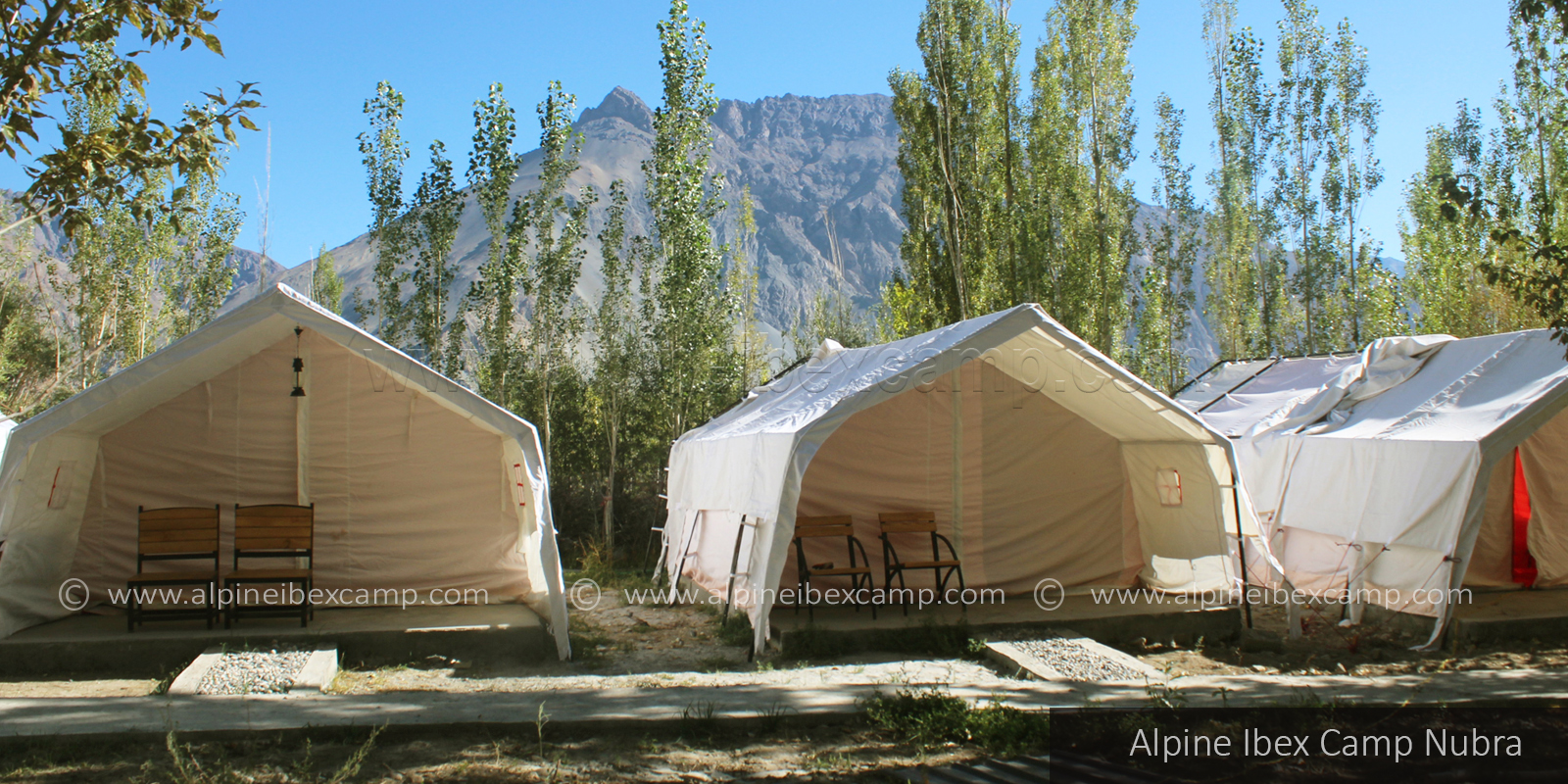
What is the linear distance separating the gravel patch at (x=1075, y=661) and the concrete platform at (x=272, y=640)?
319 cm

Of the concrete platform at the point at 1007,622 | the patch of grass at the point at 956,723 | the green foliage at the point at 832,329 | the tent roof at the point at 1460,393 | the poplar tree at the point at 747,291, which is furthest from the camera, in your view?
the green foliage at the point at 832,329

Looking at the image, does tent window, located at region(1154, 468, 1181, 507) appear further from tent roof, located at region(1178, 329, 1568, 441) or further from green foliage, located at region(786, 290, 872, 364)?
green foliage, located at region(786, 290, 872, 364)

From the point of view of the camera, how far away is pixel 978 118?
1434 centimetres

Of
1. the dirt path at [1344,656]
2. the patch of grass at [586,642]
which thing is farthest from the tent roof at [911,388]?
the dirt path at [1344,656]

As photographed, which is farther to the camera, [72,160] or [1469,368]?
[1469,368]

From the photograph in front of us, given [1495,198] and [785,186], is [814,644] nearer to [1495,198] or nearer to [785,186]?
[1495,198]

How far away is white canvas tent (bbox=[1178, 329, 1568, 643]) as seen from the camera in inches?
260

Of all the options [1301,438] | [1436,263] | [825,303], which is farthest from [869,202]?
[1301,438]

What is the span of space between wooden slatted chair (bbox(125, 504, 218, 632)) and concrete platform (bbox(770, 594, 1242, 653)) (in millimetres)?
3797

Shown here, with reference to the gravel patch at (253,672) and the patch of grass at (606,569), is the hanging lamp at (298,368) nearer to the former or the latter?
the gravel patch at (253,672)

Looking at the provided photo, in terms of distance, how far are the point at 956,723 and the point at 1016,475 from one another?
4191mm

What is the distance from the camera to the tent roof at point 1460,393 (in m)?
6.79

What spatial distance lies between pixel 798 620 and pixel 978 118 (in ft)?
32.3

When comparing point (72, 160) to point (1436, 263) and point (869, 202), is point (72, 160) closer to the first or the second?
point (1436, 263)
